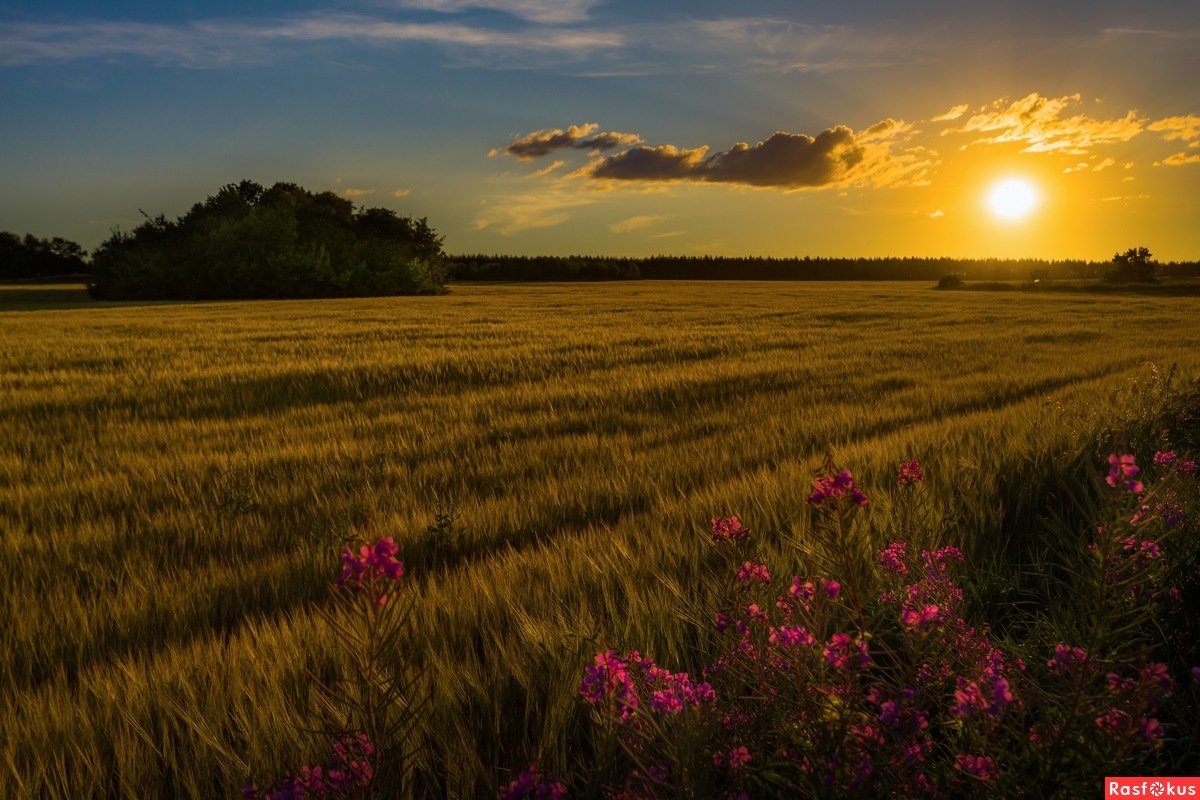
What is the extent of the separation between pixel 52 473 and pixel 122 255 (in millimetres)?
63557

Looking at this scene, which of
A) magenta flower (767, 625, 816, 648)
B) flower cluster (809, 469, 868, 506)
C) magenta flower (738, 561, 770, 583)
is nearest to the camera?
flower cluster (809, 469, 868, 506)

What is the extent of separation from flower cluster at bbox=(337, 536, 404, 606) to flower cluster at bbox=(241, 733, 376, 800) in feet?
1.19

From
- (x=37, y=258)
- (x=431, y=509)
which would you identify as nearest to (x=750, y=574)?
(x=431, y=509)

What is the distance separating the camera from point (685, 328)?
19547 millimetres

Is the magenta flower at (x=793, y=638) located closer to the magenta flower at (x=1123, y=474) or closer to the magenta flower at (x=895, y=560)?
the magenta flower at (x=1123, y=474)

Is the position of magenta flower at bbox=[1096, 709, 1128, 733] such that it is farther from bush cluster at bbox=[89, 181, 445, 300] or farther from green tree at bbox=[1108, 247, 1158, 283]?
green tree at bbox=[1108, 247, 1158, 283]

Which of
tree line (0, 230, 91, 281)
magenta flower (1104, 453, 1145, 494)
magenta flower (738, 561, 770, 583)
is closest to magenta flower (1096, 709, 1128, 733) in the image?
magenta flower (1104, 453, 1145, 494)

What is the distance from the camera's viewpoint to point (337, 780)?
1234 millimetres

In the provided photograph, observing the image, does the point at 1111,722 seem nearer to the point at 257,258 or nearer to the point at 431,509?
the point at 431,509

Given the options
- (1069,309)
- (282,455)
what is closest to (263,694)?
(282,455)

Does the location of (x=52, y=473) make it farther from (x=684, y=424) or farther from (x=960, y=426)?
(x=960, y=426)

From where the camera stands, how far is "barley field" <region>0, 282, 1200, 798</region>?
1809mm

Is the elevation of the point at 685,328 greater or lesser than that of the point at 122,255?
lesser

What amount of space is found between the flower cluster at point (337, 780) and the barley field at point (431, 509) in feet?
1.11
